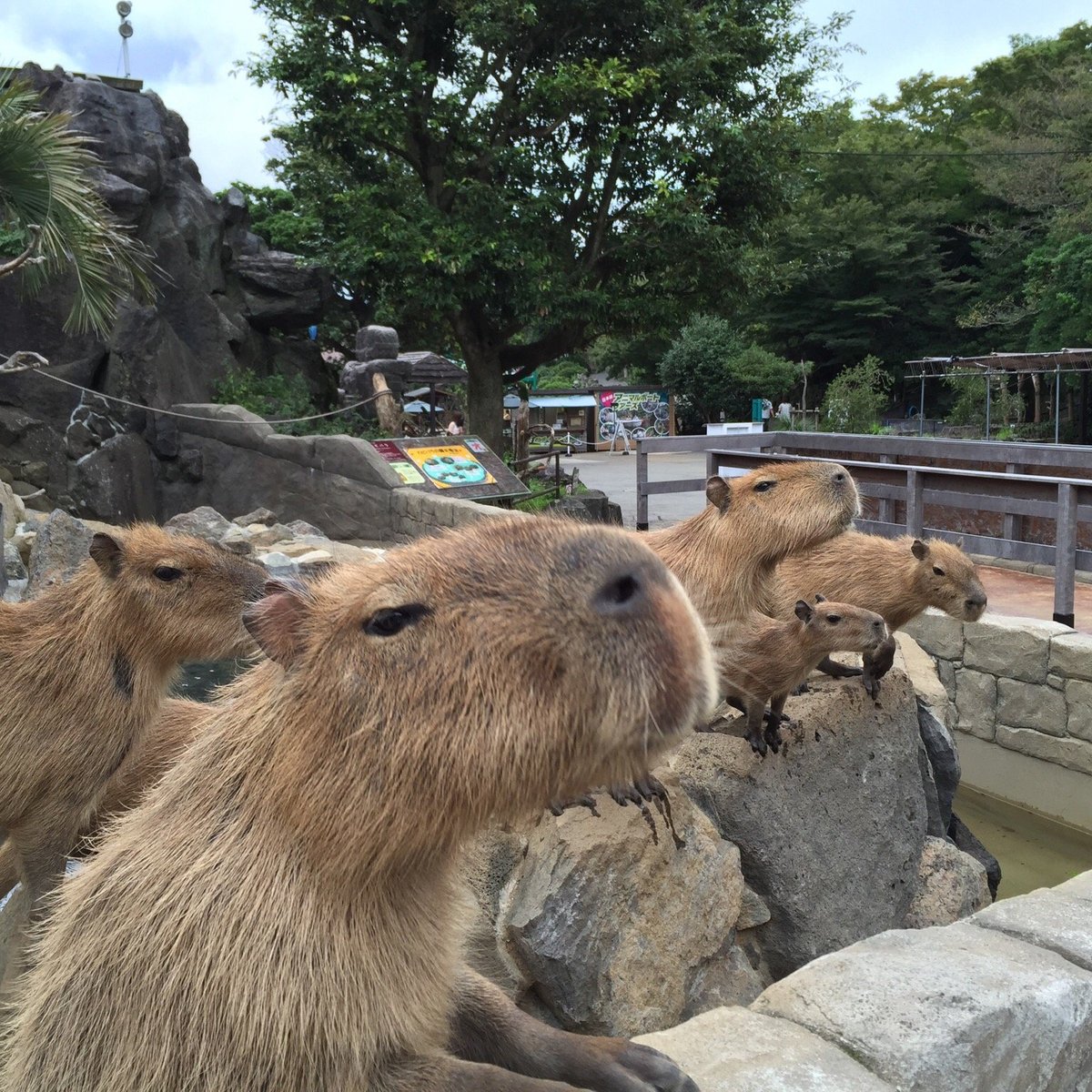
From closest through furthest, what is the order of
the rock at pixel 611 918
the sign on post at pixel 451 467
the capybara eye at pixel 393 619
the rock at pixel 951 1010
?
the capybara eye at pixel 393 619
the rock at pixel 951 1010
the rock at pixel 611 918
the sign on post at pixel 451 467

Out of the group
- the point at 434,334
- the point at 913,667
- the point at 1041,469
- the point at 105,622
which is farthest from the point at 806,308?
the point at 105,622

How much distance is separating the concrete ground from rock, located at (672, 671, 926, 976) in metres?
3.39

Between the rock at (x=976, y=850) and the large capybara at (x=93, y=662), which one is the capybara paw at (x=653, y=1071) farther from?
the rock at (x=976, y=850)

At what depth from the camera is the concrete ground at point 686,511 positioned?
691 cm

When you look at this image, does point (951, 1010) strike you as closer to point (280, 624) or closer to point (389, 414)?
point (280, 624)

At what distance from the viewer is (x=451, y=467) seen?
1045 centimetres

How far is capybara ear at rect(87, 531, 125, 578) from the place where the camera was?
2.42 metres

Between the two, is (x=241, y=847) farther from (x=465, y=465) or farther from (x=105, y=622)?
(x=465, y=465)

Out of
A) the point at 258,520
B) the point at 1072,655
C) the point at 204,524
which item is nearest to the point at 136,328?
the point at 258,520

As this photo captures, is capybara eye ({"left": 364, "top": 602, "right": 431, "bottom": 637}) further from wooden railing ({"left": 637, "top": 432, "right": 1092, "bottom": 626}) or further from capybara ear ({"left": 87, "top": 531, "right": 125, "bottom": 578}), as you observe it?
wooden railing ({"left": 637, "top": 432, "right": 1092, "bottom": 626})

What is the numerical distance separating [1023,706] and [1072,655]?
0.43 m

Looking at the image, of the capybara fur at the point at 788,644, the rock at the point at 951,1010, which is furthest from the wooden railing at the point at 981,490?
the rock at the point at 951,1010

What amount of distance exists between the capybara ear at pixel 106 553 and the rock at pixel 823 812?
166cm

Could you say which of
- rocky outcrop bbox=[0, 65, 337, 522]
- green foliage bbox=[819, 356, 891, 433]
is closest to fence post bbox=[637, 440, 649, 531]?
rocky outcrop bbox=[0, 65, 337, 522]
